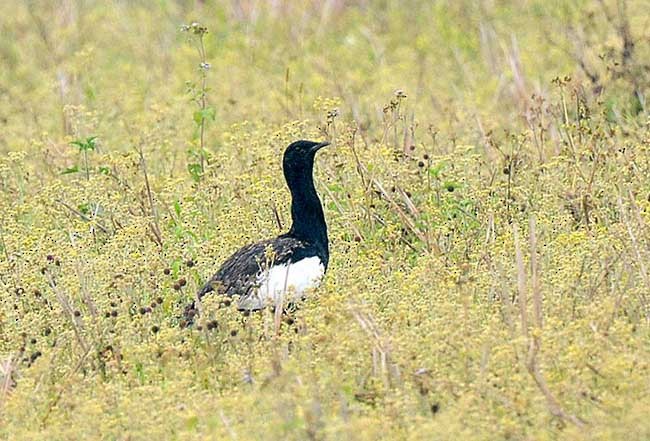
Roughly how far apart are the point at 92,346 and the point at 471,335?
1.62 metres

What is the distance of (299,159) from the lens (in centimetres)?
742

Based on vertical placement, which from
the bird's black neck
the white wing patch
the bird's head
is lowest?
the white wing patch

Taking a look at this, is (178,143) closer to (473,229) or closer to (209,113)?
(209,113)

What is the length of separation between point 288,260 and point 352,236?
3.14 feet

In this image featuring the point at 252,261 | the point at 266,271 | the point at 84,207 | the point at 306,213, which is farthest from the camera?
the point at 84,207

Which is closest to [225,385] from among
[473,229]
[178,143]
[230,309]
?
[230,309]

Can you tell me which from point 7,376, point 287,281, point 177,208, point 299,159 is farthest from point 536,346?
point 177,208

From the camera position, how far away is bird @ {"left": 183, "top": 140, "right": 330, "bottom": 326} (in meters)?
6.68

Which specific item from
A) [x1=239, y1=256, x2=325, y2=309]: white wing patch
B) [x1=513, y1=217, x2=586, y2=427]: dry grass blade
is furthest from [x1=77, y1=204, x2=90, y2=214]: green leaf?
[x1=513, y1=217, x2=586, y2=427]: dry grass blade

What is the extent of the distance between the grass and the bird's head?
36 centimetres

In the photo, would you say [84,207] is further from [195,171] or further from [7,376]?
[7,376]

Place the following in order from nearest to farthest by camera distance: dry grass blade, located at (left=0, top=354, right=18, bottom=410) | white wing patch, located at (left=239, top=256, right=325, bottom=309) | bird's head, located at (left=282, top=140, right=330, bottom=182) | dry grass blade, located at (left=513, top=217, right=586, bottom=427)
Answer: dry grass blade, located at (left=513, top=217, right=586, bottom=427) < dry grass blade, located at (left=0, top=354, right=18, bottom=410) < white wing patch, located at (left=239, top=256, right=325, bottom=309) < bird's head, located at (left=282, top=140, right=330, bottom=182)

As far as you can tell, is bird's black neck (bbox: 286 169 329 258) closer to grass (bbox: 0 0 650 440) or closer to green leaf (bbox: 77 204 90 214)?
grass (bbox: 0 0 650 440)

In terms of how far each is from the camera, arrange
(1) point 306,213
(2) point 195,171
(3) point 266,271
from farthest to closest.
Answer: (2) point 195,171 → (1) point 306,213 → (3) point 266,271
